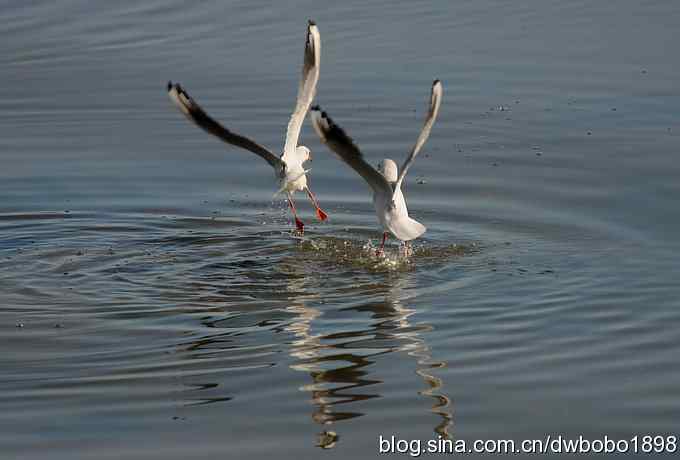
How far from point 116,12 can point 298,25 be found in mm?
3176

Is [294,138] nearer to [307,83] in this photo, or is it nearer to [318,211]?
[307,83]

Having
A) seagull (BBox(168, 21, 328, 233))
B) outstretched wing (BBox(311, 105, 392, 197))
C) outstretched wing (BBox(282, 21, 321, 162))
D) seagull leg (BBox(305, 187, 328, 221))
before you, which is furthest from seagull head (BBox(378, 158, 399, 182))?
outstretched wing (BBox(282, 21, 321, 162))

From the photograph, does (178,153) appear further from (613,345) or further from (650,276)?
(613,345)

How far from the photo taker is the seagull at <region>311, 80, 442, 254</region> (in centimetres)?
1022

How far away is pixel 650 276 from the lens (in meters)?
10.0

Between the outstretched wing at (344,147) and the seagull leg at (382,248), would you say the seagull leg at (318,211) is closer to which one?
the seagull leg at (382,248)

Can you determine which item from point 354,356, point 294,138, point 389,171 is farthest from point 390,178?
point 354,356

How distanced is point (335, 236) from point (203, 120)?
1.57 metres

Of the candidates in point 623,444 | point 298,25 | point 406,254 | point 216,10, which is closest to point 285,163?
point 406,254

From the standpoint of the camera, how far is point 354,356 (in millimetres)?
8578

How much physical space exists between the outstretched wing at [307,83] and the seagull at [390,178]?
134 centimetres

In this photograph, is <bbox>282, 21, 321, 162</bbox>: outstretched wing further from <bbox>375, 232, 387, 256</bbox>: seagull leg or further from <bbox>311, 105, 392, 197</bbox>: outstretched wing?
<bbox>311, 105, 392, 197</bbox>: outstretched wing

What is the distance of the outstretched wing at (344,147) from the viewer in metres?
9.77

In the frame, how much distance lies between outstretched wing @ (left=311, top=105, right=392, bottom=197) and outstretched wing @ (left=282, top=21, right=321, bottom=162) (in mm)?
1600
